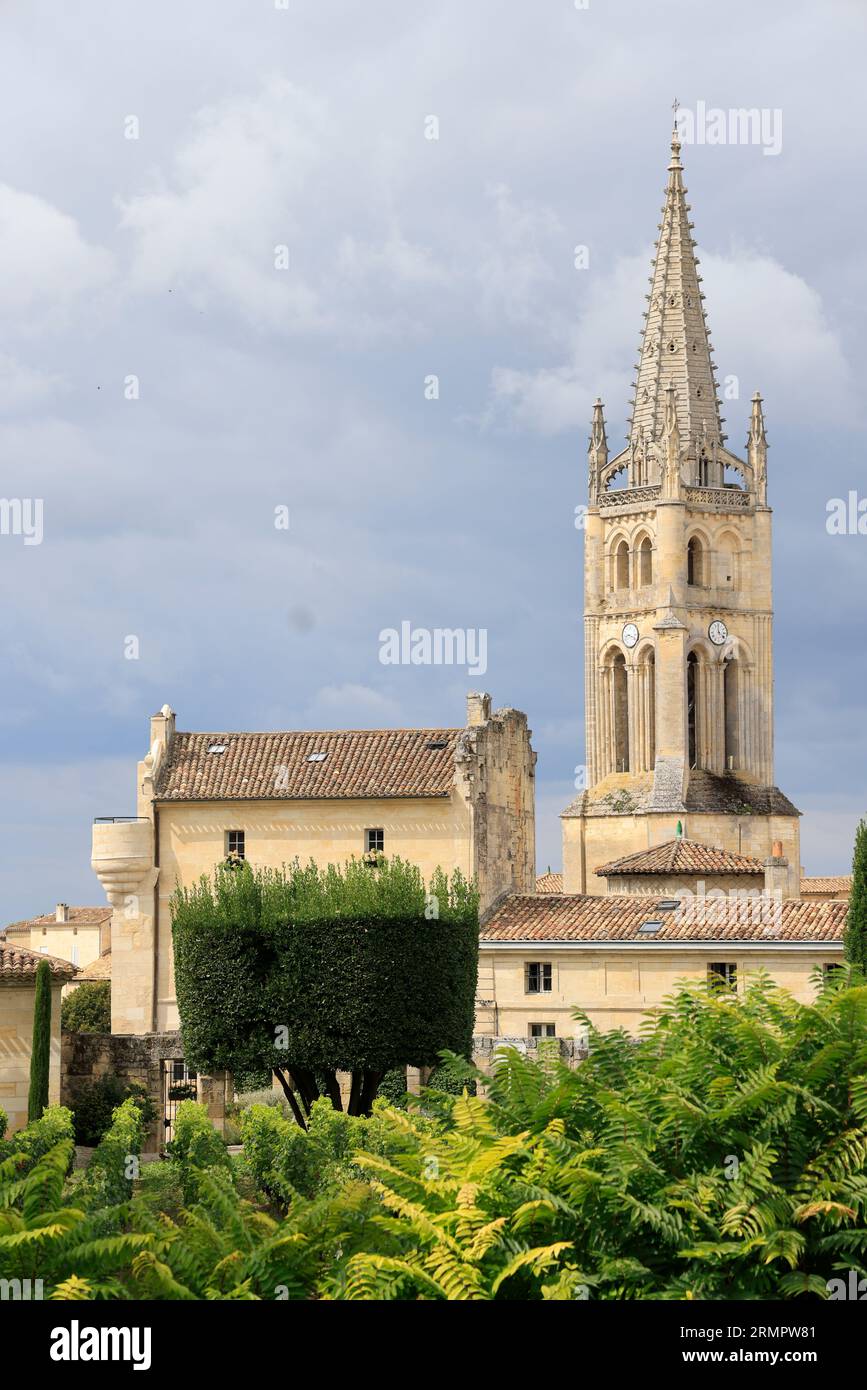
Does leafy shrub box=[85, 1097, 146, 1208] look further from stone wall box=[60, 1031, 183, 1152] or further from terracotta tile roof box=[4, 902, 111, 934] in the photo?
terracotta tile roof box=[4, 902, 111, 934]

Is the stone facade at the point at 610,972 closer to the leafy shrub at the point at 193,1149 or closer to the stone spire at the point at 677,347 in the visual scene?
the leafy shrub at the point at 193,1149

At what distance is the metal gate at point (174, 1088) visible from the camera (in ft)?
163

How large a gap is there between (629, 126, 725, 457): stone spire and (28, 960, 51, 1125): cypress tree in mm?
72049

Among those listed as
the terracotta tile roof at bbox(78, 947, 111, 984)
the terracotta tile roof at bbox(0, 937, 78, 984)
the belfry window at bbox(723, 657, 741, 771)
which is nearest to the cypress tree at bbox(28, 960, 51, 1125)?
the terracotta tile roof at bbox(0, 937, 78, 984)

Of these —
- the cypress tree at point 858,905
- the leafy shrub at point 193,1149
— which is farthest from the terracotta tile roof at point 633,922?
the leafy shrub at point 193,1149

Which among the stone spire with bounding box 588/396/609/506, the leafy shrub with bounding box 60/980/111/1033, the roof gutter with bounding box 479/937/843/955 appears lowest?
the leafy shrub with bounding box 60/980/111/1033

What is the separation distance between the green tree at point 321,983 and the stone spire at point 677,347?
221 ft

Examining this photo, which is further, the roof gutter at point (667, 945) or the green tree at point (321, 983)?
the roof gutter at point (667, 945)

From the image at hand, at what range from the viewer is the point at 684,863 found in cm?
6600

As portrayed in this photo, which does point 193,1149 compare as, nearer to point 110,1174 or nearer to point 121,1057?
point 110,1174

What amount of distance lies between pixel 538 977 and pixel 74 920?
218ft

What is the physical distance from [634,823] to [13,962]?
2474 inches

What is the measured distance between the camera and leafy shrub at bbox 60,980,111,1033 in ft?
250

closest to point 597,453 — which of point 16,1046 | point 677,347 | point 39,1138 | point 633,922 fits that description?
point 677,347
